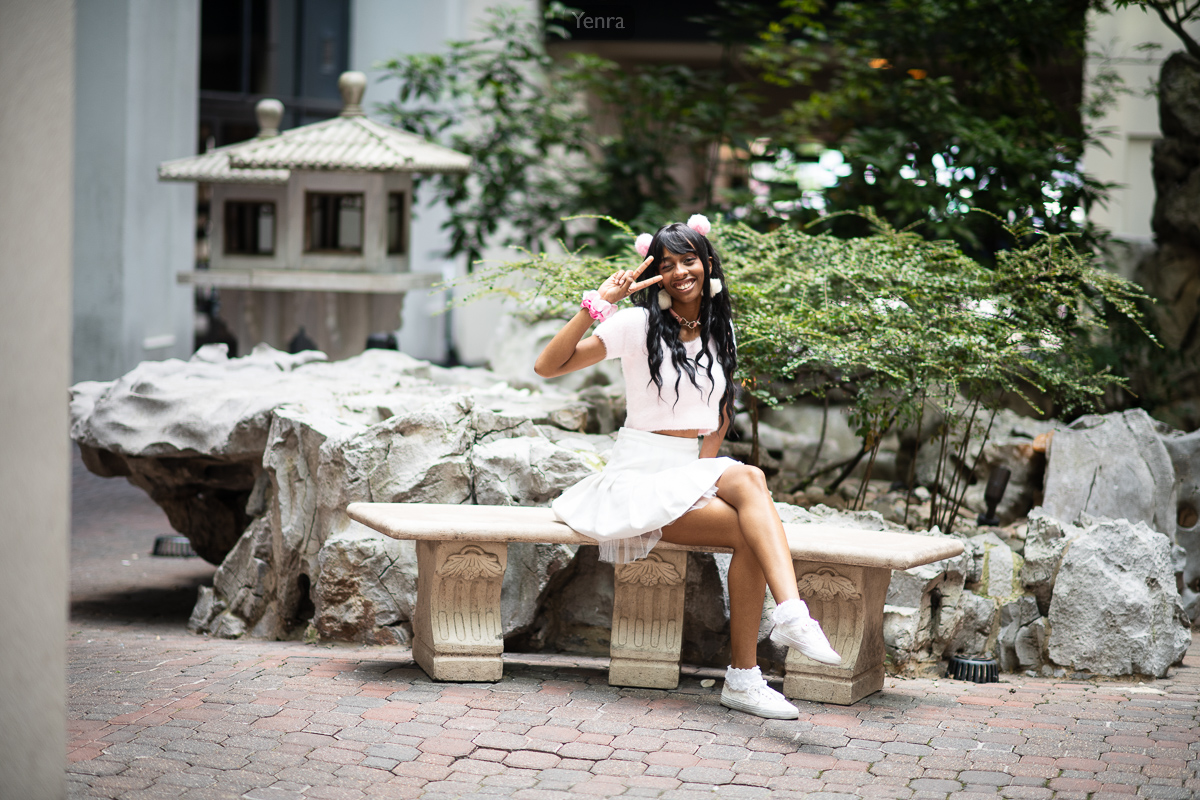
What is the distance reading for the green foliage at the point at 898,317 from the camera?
5289mm

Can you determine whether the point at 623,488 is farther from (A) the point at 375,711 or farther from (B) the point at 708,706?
(A) the point at 375,711

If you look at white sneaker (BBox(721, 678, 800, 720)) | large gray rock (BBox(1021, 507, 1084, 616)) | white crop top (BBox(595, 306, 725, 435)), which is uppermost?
white crop top (BBox(595, 306, 725, 435))

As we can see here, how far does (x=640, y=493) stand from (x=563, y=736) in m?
0.88

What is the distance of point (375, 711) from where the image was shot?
3883mm

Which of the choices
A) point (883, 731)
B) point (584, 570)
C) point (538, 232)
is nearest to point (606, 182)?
point (538, 232)

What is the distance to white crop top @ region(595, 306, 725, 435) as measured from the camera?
4.13 meters

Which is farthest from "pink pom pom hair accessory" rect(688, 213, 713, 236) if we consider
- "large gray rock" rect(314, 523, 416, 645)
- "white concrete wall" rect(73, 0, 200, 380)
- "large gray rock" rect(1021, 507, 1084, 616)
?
"white concrete wall" rect(73, 0, 200, 380)

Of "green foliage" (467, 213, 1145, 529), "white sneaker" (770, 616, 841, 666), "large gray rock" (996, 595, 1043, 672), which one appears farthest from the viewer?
"green foliage" (467, 213, 1145, 529)

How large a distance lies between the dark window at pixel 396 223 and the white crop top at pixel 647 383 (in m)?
4.98

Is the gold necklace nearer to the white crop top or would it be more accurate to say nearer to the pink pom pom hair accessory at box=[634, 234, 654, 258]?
the white crop top

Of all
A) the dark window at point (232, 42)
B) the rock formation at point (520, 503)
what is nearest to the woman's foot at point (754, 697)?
the rock formation at point (520, 503)

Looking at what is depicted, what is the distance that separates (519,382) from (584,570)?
3.03m

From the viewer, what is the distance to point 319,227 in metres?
8.70

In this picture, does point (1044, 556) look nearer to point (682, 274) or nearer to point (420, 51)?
point (682, 274)
